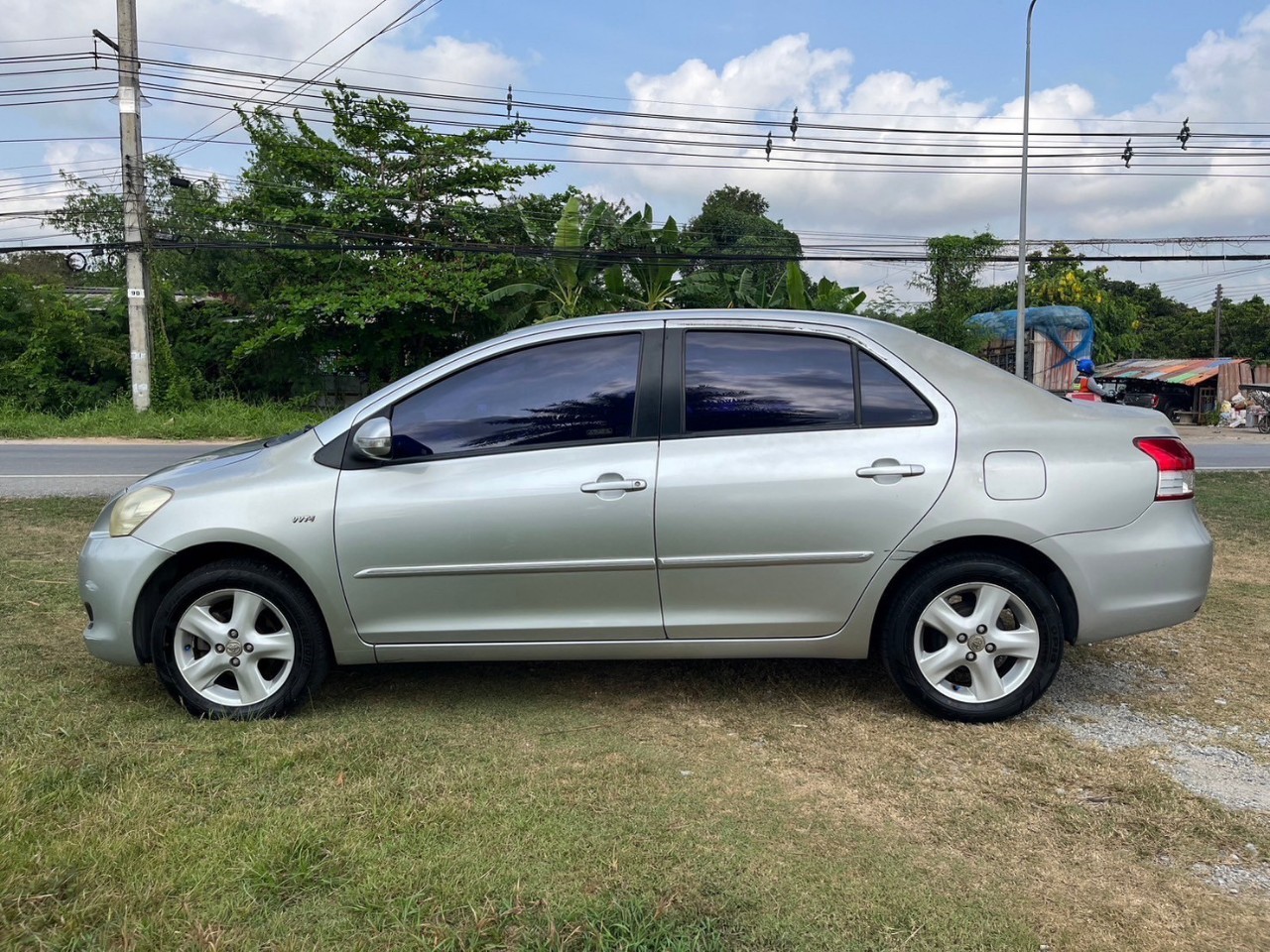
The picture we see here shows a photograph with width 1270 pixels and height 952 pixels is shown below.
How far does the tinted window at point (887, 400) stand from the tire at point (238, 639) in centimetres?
237

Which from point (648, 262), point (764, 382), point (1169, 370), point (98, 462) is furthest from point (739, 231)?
point (764, 382)

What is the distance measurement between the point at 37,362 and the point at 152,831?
23429 mm

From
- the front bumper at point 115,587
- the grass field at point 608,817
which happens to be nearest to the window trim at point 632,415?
the front bumper at point 115,587

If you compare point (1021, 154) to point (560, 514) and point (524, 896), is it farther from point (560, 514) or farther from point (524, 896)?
point (524, 896)

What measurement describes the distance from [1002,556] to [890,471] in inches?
22.7

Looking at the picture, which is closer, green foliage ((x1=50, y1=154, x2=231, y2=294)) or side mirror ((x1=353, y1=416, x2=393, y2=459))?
side mirror ((x1=353, y1=416, x2=393, y2=459))

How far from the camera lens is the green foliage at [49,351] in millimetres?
22188

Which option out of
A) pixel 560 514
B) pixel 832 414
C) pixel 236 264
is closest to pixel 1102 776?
pixel 832 414

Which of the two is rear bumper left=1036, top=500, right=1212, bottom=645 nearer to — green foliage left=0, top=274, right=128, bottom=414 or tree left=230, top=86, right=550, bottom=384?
tree left=230, top=86, right=550, bottom=384

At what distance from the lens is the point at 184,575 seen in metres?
3.83

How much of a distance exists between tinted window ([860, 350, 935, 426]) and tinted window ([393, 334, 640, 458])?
3.08ft

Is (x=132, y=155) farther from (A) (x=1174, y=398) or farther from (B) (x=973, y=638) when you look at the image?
(A) (x=1174, y=398)

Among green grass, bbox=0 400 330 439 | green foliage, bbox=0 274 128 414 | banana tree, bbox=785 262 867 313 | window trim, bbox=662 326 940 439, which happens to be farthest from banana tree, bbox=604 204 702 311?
window trim, bbox=662 326 940 439

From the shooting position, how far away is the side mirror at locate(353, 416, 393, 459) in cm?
369
